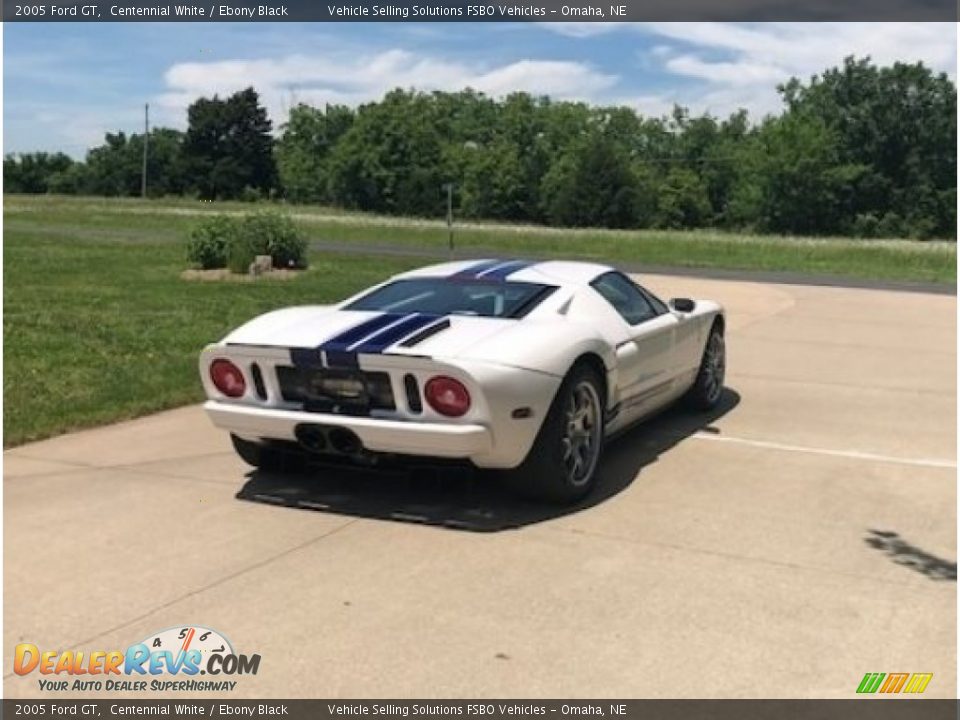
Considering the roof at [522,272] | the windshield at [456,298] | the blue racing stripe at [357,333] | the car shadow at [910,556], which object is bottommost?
the car shadow at [910,556]

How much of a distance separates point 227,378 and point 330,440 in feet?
2.25

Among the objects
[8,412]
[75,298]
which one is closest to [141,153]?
[75,298]

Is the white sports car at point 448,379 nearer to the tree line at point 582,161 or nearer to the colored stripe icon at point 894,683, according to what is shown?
the colored stripe icon at point 894,683

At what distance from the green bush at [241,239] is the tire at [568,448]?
14.1 metres

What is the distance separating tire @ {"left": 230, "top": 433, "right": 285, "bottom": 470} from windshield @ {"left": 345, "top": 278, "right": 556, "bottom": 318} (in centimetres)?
94

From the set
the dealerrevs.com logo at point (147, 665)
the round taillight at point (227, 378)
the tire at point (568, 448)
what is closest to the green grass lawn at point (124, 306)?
the round taillight at point (227, 378)

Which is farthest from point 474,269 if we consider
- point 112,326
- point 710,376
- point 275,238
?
point 275,238

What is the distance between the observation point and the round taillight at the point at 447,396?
4.54 m

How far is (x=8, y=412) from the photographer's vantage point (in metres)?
6.84

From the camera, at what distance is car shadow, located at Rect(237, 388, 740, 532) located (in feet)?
15.9

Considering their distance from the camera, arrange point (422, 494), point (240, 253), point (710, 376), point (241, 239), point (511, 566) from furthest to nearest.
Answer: point (241, 239), point (240, 253), point (710, 376), point (422, 494), point (511, 566)

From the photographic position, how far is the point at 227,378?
505 centimetres

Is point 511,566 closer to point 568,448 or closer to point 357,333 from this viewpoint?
point 568,448

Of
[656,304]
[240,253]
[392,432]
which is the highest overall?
[656,304]
